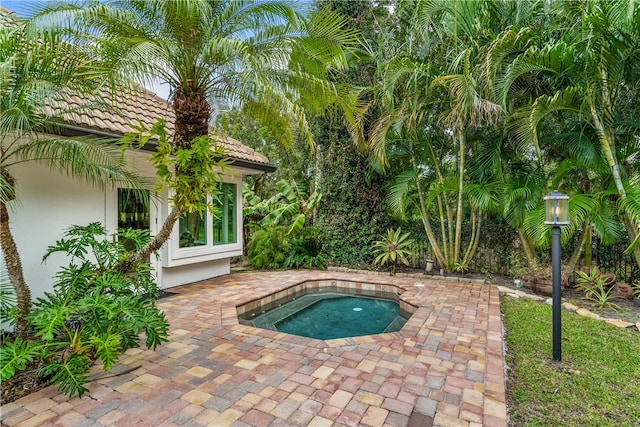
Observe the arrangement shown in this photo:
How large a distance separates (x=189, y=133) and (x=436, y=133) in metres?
7.20

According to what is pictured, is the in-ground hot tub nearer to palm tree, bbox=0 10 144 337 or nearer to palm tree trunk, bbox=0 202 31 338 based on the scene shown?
palm tree trunk, bbox=0 202 31 338

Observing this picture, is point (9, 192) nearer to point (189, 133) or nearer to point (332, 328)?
point (189, 133)

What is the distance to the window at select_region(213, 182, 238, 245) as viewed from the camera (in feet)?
28.9

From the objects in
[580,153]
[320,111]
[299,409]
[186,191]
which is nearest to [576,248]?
[580,153]

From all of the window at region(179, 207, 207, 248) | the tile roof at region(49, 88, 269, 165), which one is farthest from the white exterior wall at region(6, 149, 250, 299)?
the window at region(179, 207, 207, 248)

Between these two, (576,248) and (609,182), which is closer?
(609,182)

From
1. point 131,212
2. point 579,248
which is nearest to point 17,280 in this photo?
point 131,212

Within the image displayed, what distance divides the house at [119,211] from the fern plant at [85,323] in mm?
1107

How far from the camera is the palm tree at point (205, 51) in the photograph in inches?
153

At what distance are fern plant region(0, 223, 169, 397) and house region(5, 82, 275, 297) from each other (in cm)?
111

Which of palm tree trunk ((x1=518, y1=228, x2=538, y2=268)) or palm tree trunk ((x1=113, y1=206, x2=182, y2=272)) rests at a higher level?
palm tree trunk ((x1=113, y1=206, x2=182, y2=272))

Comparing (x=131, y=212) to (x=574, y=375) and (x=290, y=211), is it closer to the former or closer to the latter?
(x=290, y=211)

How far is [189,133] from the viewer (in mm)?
4555

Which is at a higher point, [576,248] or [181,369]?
[576,248]
